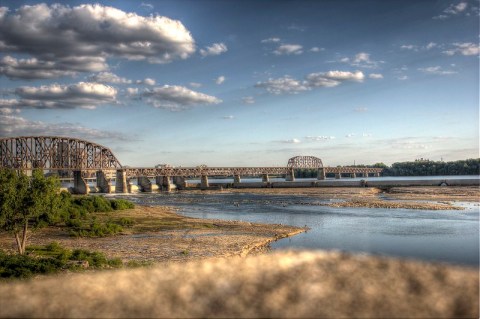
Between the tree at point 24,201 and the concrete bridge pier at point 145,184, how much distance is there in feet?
496

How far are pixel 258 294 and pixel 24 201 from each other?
22.7m

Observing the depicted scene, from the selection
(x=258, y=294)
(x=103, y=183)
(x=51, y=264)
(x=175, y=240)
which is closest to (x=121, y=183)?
(x=103, y=183)

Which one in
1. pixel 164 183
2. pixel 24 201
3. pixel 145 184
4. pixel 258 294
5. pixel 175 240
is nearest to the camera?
pixel 258 294

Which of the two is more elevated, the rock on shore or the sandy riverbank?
the rock on shore

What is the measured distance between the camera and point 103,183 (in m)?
181

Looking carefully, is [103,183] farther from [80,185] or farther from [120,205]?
[120,205]

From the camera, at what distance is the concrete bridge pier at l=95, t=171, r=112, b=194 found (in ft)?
573

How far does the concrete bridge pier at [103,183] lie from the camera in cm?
17470

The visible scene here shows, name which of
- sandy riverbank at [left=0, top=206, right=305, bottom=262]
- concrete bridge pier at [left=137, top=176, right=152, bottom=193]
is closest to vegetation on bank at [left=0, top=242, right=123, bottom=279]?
sandy riverbank at [left=0, top=206, right=305, bottom=262]

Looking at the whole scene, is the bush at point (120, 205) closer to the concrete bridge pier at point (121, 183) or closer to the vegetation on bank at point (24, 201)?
the vegetation on bank at point (24, 201)

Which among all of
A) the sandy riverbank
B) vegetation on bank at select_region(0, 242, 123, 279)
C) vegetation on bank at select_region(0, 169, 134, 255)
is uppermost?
vegetation on bank at select_region(0, 169, 134, 255)

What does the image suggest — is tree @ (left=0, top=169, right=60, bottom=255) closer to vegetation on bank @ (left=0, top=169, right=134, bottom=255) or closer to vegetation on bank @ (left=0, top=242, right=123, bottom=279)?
vegetation on bank @ (left=0, top=169, right=134, bottom=255)

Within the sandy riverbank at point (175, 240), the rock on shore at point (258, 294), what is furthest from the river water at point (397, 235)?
the rock on shore at point (258, 294)

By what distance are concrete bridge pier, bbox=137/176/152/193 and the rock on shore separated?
16783 cm
